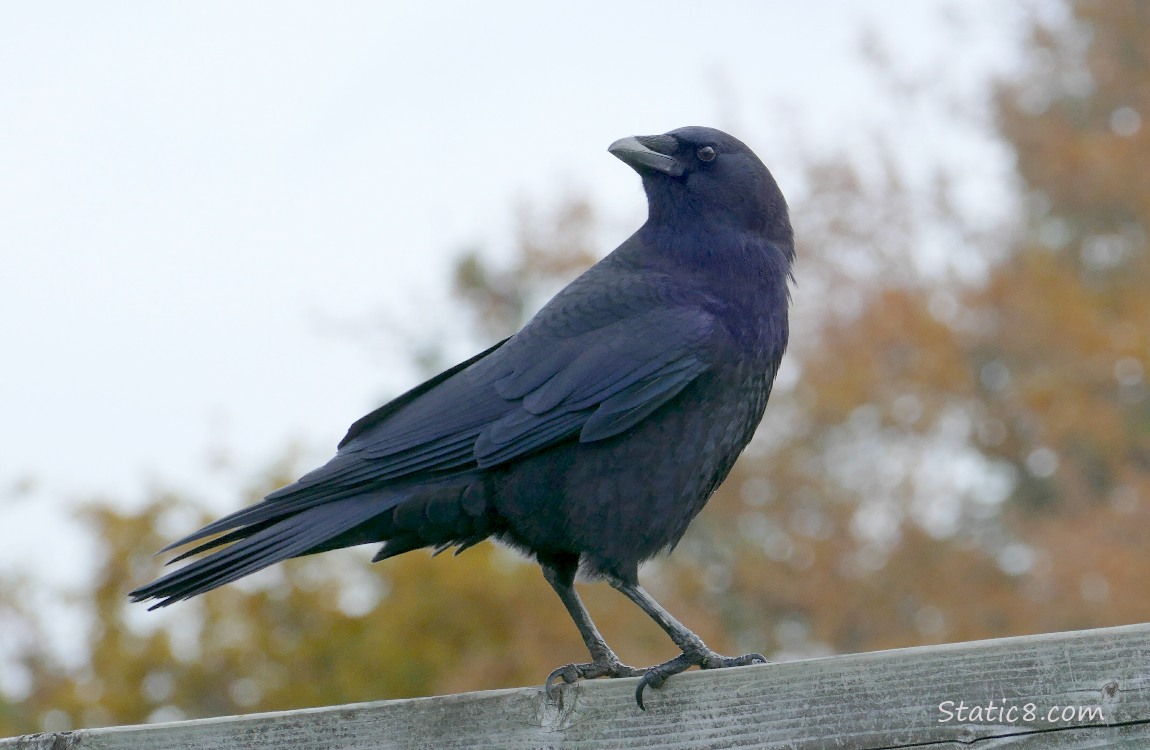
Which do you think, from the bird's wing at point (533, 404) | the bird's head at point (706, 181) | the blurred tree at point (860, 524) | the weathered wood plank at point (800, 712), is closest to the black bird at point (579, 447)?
the bird's wing at point (533, 404)

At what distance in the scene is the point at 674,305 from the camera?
397 centimetres

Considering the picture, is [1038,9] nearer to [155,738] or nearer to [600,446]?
[600,446]

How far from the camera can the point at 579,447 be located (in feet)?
12.3

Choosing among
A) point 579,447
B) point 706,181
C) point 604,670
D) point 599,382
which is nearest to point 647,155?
point 706,181

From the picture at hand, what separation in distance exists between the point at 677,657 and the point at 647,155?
210cm

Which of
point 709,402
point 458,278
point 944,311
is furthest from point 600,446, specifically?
point 458,278

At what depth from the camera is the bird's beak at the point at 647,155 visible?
175 inches

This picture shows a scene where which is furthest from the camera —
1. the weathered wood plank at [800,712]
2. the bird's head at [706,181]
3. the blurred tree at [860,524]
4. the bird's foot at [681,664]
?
the blurred tree at [860,524]

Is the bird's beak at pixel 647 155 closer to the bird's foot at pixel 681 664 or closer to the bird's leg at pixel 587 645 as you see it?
the bird's leg at pixel 587 645

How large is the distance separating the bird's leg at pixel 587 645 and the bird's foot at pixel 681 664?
15 centimetres

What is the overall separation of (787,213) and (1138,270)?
13.0 metres

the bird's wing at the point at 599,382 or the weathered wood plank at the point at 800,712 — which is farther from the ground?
the bird's wing at the point at 599,382

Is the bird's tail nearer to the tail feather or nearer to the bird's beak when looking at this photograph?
the tail feather

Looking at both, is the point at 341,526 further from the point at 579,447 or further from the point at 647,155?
the point at 647,155
